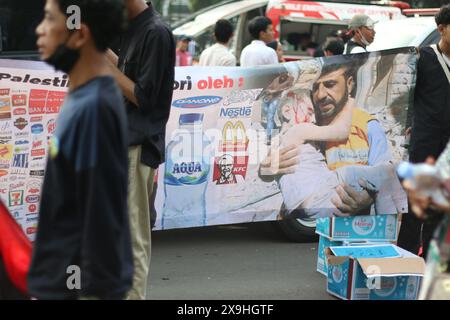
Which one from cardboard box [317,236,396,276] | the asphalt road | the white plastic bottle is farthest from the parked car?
cardboard box [317,236,396,276]

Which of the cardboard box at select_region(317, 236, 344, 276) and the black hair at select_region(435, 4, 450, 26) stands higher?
the black hair at select_region(435, 4, 450, 26)

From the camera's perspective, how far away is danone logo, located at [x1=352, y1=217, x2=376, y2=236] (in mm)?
6477

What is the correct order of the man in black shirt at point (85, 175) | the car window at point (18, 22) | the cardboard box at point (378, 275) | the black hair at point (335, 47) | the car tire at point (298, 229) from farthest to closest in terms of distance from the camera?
the black hair at point (335, 47), the car window at point (18, 22), the car tire at point (298, 229), the cardboard box at point (378, 275), the man in black shirt at point (85, 175)

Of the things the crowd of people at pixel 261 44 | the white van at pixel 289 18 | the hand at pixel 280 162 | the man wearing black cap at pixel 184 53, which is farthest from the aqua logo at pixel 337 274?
the man wearing black cap at pixel 184 53

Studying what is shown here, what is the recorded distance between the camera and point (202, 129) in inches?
269

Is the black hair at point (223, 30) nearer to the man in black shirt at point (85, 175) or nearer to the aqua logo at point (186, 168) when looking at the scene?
the aqua logo at point (186, 168)

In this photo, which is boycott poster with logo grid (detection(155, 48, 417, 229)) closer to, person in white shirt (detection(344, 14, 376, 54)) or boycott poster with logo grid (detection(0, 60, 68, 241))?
boycott poster with logo grid (detection(0, 60, 68, 241))

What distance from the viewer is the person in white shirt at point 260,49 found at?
31.9ft

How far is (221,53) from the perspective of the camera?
10188mm

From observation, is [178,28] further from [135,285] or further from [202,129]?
[135,285]

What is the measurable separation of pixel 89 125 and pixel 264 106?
4183mm

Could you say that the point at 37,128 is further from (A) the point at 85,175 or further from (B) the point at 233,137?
A: (A) the point at 85,175

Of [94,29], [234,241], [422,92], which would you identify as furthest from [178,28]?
[94,29]

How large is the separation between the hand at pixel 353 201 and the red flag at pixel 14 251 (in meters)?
4.02
